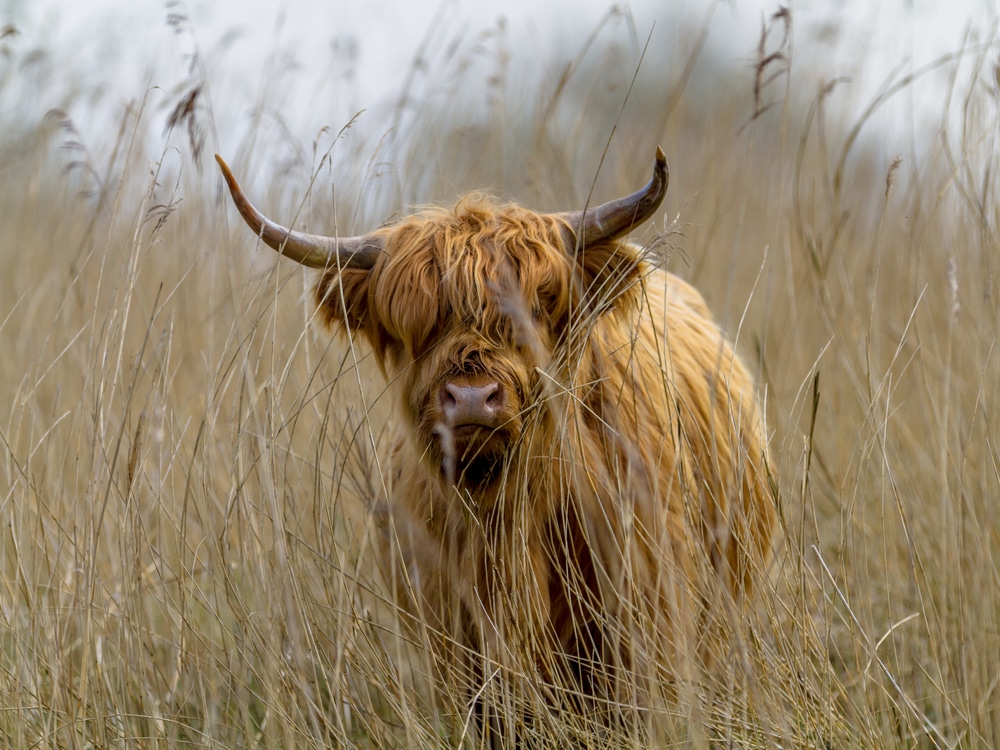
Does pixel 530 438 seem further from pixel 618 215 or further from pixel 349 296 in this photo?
pixel 349 296

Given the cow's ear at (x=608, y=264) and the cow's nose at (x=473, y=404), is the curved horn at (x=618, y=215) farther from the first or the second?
the cow's nose at (x=473, y=404)

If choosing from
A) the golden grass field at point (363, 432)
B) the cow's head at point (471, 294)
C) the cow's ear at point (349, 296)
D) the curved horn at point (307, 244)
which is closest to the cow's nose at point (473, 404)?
the cow's head at point (471, 294)

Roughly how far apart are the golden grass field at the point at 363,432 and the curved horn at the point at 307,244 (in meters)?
0.09

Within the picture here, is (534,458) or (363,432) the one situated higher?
(534,458)

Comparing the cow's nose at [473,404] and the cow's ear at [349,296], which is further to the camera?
the cow's ear at [349,296]

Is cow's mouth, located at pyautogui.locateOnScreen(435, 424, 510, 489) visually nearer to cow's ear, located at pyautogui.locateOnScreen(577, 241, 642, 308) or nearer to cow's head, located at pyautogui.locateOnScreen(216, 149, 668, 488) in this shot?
cow's head, located at pyautogui.locateOnScreen(216, 149, 668, 488)

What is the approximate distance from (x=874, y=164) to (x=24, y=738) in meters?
7.19

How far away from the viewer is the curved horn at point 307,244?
2.67 metres

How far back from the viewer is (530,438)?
9.02 ft

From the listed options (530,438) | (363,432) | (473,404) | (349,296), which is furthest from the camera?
(363,432)

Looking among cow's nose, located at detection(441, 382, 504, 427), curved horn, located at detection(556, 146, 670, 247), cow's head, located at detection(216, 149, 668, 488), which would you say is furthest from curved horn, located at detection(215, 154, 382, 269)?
curved horn, located at detection(556, 146, 670, 247)

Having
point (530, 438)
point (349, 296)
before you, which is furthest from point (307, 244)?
point (530, 438)

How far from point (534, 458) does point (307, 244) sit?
3.00 feet

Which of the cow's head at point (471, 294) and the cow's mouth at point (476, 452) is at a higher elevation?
the cow's head at point (471, 294)
